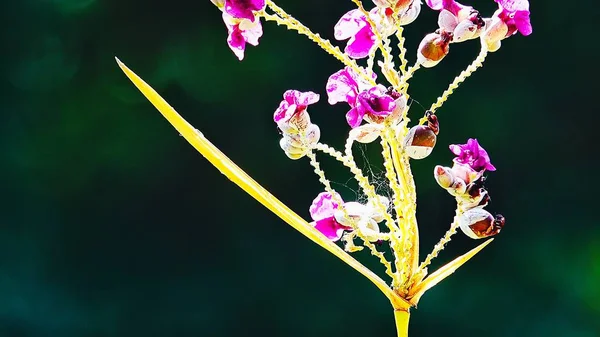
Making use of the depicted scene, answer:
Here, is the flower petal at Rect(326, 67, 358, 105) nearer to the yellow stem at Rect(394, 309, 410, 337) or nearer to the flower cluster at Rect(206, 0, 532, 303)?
the flower cluster at Rect(206, 0, 532, 303)

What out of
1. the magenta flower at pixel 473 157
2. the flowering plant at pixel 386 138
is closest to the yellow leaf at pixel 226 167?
the flowering plant at pixel 386 138

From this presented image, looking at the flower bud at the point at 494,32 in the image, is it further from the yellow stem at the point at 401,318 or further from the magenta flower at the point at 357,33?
the yellow stem at the point at 401,318

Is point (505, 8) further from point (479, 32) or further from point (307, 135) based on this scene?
point (307, 135)

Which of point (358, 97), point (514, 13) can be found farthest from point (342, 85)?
point (514, 13)

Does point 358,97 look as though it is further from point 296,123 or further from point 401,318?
point 401,318

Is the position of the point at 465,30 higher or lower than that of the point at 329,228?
higher
